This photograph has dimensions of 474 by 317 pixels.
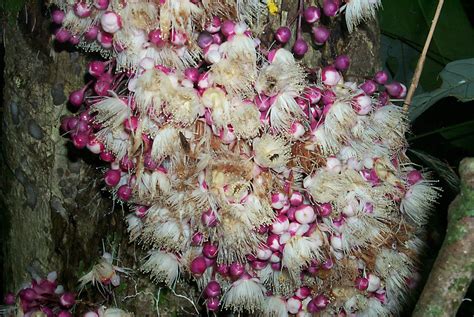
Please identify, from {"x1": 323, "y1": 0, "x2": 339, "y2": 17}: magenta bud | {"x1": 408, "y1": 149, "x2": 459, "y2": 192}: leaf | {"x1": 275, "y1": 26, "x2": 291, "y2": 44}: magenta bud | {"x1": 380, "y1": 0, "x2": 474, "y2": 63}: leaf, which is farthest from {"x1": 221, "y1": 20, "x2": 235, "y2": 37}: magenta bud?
{"x1": 380, "y1": 0, "x2": 474, "y2": 63}: leaf

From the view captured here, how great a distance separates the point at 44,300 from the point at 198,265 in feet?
1.44

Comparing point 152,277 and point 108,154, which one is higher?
point 108,154

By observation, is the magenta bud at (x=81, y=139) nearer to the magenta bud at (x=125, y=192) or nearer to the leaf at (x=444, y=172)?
the magenta bud at (x=125, y=192)

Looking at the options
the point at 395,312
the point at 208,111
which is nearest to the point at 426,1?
the point at 395,312

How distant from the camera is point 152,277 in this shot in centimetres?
177

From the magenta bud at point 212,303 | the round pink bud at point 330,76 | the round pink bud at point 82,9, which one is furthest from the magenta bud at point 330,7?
the magenta bud at point 212,303

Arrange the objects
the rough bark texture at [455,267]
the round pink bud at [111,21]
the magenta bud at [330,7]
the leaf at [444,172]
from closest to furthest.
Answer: the rough bark texture at [455,267], the round pink bud at [111,21], the magenta bud at [330,7], the leaf at [444,172]

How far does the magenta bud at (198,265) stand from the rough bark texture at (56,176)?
0.18 metres

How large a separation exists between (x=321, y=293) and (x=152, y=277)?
43cm

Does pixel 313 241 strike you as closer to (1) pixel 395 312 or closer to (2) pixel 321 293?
(2) pixel 321 293

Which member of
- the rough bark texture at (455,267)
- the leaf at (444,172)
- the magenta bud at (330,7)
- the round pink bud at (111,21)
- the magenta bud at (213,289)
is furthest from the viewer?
the leaf at (444,172)

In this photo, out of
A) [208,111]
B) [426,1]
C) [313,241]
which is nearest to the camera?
[208,111]

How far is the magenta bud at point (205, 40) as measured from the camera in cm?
143

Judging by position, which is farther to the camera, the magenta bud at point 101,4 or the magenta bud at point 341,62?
the magenta bud at point 341,62
